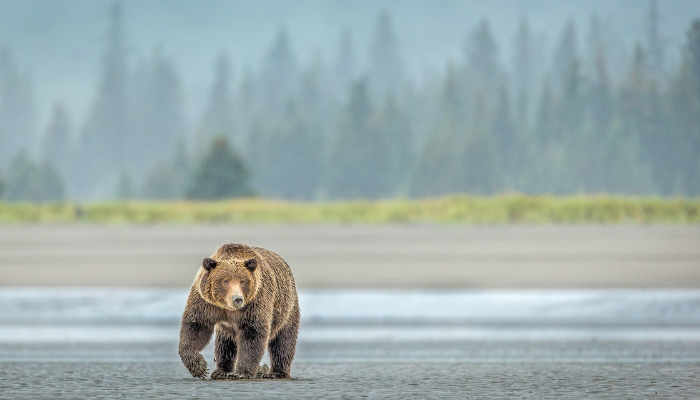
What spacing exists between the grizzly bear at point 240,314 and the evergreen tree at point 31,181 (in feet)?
162

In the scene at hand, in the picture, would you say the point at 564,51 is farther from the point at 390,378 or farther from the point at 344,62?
the point at 390,378

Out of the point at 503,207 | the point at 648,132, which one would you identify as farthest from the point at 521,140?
the point at 503,207

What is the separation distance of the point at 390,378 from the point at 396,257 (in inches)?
408

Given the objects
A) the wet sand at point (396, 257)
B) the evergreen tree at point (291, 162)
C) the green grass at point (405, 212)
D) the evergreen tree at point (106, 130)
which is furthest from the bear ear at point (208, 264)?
the evergreen tree at point (106, 130)

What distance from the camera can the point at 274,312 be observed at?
4.12m

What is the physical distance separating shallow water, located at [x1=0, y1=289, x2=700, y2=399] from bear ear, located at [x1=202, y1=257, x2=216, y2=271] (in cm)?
54

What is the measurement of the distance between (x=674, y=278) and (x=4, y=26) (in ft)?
306

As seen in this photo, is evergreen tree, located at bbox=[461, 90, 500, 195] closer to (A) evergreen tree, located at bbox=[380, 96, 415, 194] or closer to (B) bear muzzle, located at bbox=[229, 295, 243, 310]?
→ (A) evergreen tree, located at bbox=[380, 96, 415, 194]

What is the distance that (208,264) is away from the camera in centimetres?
368

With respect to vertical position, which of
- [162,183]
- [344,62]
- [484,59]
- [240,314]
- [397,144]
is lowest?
[240,314]

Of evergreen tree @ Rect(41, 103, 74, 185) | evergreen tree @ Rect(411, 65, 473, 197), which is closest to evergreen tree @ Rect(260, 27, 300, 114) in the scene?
evergreen tree @ Rect(411, 65, 473, 197)

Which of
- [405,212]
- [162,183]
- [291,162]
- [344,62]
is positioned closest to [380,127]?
[291,162]

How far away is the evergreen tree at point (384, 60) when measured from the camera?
72.1 metres

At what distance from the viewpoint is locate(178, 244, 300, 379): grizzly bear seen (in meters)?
3.71
